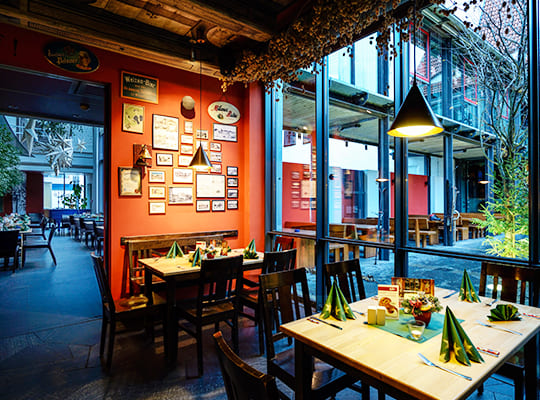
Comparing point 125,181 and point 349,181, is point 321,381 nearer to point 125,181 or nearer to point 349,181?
point 125,181

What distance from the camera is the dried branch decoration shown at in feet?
9.28

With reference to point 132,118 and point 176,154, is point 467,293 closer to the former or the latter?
point 176,154

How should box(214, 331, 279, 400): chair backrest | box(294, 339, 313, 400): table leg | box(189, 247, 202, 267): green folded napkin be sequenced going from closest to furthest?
box(214, 331, 279, 400): chair backrest → box(294, 339, 313, 400): table leg → box(189, 247, 202, 267): green folded napkin

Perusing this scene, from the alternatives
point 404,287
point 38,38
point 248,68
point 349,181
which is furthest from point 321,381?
point 349,181

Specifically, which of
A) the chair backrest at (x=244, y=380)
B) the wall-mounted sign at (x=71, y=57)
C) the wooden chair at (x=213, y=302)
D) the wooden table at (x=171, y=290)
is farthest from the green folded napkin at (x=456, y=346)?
the wall-mounted sign at (x=71, y=57)

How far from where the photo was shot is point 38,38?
3.45 m

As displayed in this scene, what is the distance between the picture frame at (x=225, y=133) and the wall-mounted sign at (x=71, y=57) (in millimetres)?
1716

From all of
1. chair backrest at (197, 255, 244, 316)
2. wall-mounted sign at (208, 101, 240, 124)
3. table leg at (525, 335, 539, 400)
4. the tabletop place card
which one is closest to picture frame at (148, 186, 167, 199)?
wall-mounted sign at (208, 101, 240, 124)

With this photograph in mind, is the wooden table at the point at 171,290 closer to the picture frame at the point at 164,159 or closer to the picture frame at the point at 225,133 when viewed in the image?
the picture frame at the point at 164,159

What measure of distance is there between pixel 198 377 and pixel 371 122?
5699 mm

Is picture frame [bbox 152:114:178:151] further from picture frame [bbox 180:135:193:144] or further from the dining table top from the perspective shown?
the dining table top

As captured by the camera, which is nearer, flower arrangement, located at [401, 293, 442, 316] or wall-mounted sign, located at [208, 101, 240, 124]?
flower arrangement, located at [401, 293, 442, 316]

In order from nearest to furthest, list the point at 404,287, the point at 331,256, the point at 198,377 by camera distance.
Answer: the point at 404,287 → the point at 198,377 → the point at 331,256

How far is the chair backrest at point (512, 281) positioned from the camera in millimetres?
2109
